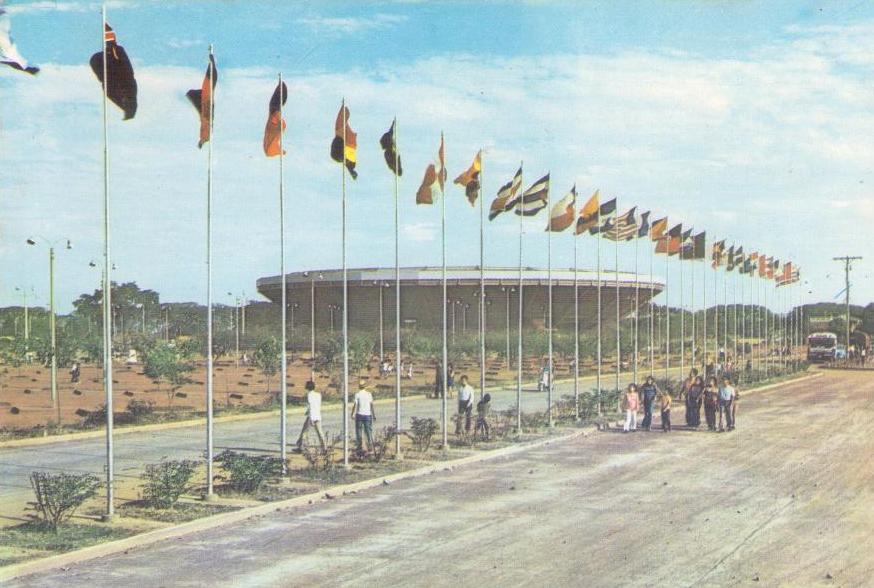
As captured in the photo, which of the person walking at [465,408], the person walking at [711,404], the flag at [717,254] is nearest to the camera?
the person walking at [465,408]

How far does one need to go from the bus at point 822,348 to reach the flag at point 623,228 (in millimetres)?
53006

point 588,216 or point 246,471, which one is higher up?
point 588,216

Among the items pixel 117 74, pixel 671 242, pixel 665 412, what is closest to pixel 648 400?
pixel 665 412

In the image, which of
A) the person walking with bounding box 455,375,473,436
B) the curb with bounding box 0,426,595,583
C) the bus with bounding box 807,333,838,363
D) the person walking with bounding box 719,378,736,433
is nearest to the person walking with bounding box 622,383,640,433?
the person walking with bounding box 719,378,736,433

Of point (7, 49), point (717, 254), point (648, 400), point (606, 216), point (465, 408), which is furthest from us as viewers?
point (717, 254)

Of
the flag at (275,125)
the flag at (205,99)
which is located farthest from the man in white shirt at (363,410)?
the flag at (205,99)

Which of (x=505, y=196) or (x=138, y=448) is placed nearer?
(x=138, y=448)

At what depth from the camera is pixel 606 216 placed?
33.5 meters

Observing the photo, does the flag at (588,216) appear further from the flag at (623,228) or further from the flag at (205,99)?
the flag at (205,99)

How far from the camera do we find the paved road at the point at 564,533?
11.2 meters

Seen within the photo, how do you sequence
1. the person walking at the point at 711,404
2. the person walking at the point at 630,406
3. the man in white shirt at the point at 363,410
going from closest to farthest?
the man in white shirt at the point at 363,410 < the person walking at the point at 630,406 < the person walking at the point at 711,404

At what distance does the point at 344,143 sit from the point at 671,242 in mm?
22926

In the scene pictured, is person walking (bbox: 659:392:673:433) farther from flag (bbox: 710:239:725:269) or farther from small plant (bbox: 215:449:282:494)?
flag (bbox: 710:239:725:269)

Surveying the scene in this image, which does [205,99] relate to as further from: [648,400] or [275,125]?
[648,400]
